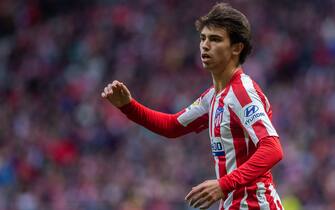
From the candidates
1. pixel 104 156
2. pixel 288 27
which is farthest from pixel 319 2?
pixel 104 156

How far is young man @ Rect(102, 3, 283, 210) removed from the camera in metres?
5.70

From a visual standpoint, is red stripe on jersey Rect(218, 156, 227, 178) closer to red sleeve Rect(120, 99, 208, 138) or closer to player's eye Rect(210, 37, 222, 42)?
red sleeve Rect(120, 99, 208, 138)

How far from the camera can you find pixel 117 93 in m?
6.51

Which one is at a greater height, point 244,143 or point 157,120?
point 157,120

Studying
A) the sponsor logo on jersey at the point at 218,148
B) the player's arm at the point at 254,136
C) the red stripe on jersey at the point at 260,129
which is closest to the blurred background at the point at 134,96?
the sponsor logo on jersey at the point at 218,148

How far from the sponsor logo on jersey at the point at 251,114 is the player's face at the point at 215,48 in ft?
1.43

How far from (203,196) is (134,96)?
10123mm

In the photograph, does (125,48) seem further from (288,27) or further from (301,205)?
(301,205)

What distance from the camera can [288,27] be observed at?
54.3 feet

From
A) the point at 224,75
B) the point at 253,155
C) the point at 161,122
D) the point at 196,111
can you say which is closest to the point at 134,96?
the point at 161,122

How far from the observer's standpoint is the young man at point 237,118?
5.70 meters

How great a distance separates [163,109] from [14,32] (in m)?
4.84

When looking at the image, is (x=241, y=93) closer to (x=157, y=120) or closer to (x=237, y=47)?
(x=237, y=47)

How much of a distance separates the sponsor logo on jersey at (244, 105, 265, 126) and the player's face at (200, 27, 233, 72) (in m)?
0.44
